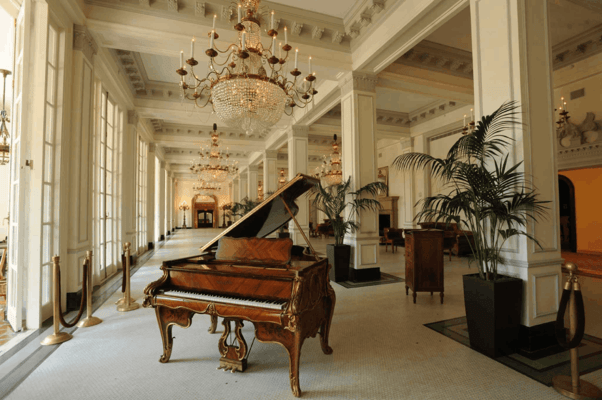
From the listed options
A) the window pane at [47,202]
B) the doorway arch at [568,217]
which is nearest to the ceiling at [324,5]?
the window pane at [47,202]

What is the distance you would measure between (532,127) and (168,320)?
353cm

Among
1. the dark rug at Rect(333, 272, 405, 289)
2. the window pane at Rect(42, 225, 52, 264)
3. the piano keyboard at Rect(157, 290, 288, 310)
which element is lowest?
the dark rug at Rect(333, 272, 405, 289)

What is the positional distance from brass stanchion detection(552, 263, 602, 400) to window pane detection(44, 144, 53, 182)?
4.86 m

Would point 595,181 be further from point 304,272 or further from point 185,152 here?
point 185,152

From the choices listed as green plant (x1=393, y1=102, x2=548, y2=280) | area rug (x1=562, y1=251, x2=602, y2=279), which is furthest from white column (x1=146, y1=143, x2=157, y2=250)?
area rug (x1=562, y1=251, x2=602, y2=279)

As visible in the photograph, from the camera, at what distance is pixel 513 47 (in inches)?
106

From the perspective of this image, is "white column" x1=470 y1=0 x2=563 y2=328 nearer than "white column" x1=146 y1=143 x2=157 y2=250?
Yes

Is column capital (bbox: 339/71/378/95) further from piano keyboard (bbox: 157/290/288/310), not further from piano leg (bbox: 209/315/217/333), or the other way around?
piano keyboard (bbox: 157/290/288/310)

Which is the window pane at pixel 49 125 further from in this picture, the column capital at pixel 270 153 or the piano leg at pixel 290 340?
the column capital at pixel 270 153

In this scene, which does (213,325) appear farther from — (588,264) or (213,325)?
(588,264)

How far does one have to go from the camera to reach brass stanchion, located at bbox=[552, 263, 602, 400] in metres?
1.96

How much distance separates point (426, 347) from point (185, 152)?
1497 centimetres

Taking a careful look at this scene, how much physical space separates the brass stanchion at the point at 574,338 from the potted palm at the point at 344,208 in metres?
3.41

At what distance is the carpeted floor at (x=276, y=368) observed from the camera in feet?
6.78
